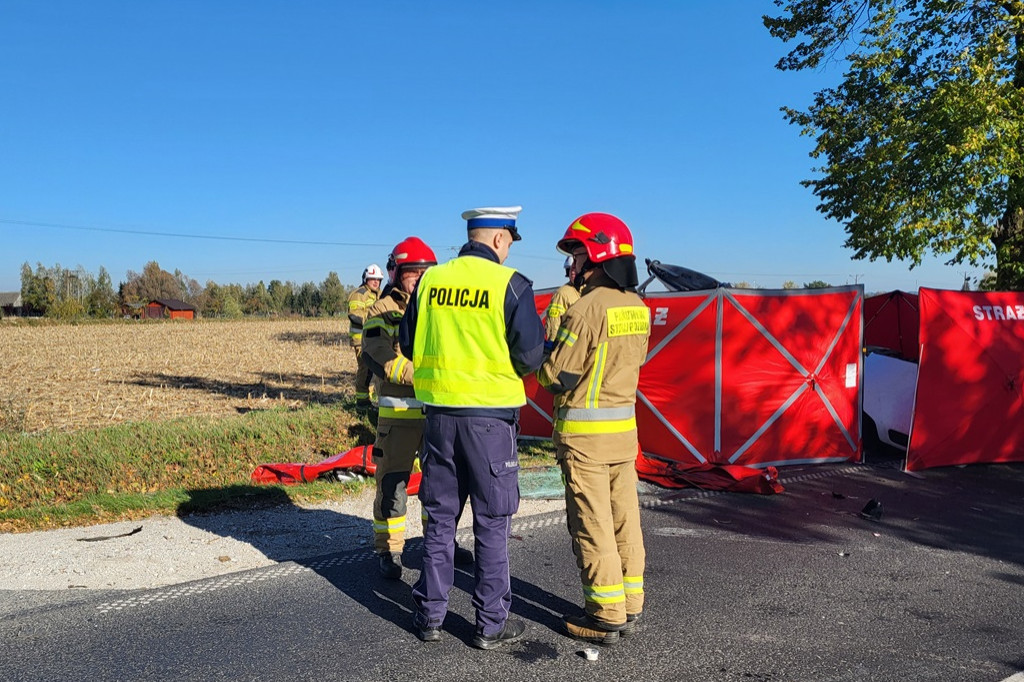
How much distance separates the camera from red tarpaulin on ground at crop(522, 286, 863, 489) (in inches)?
324

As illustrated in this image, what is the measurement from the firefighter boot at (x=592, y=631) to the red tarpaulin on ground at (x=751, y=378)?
4319 millimetres

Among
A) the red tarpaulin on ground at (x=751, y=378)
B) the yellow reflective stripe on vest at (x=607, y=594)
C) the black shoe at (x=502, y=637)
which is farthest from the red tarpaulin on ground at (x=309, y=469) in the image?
the yellow reflective stripe on vest at (x=607, y=594)

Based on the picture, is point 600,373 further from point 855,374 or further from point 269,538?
point 855,374

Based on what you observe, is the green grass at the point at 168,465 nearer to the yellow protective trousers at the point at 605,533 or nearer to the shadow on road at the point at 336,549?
the shadow on road at the point at 336,549

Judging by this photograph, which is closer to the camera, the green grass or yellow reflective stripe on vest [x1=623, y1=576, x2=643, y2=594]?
yellow reflective stripe on vest [x1=623, y1=576, x2=643, y2=594]

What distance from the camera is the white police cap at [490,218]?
3.81 m

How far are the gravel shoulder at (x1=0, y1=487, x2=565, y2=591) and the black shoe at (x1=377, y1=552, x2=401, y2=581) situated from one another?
0.70 meters

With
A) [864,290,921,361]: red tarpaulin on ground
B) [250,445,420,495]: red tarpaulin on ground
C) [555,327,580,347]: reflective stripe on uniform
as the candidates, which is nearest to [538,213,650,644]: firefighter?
[555,327,580,347]: reflective stripe on uniform

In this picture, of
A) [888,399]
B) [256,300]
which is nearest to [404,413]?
[888,399]

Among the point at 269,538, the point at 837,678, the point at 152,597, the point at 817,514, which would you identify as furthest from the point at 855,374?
the point at 152,597

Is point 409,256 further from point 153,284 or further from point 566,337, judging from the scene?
point 153,284

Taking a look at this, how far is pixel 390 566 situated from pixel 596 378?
1.86 m

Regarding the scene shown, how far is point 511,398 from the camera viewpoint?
373cm

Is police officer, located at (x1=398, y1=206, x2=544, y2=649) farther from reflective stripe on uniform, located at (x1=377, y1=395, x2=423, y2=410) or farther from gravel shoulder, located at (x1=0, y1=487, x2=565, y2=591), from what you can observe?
gravel shoulder, located at (x1=0, y1=487, x2=565, y2=591)
